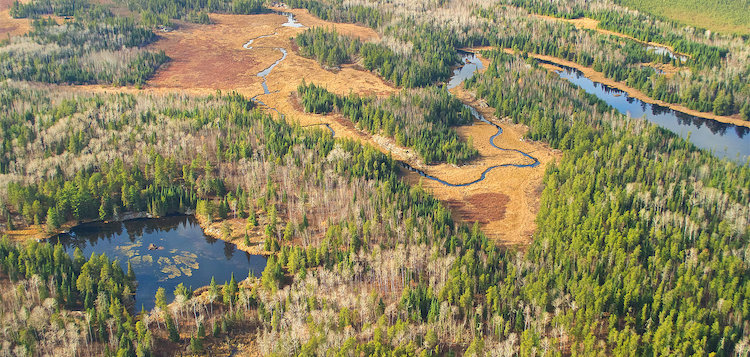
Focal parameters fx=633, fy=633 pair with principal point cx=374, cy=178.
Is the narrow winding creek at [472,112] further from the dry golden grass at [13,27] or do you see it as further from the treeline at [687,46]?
the dry golden grass at [13,27]

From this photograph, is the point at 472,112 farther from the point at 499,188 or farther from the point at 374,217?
the point at 374,217

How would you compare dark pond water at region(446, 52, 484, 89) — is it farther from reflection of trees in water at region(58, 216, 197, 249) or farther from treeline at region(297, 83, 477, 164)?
reflection of trees in water at region(58, 216, 197, 249)

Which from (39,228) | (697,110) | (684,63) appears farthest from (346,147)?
(684,63)

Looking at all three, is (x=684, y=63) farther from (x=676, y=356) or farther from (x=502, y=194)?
(x=676, y=356)

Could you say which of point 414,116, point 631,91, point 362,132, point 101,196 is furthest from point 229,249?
point 631,91

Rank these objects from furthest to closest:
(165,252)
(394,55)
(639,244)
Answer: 1. (394,55)
2. (165,252)
3. (639,244)

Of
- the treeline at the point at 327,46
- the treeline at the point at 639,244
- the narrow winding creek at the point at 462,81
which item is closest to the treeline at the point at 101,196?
the narrow winding creek at the point at 462,81

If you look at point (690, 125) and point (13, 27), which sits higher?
point (13, 27)
